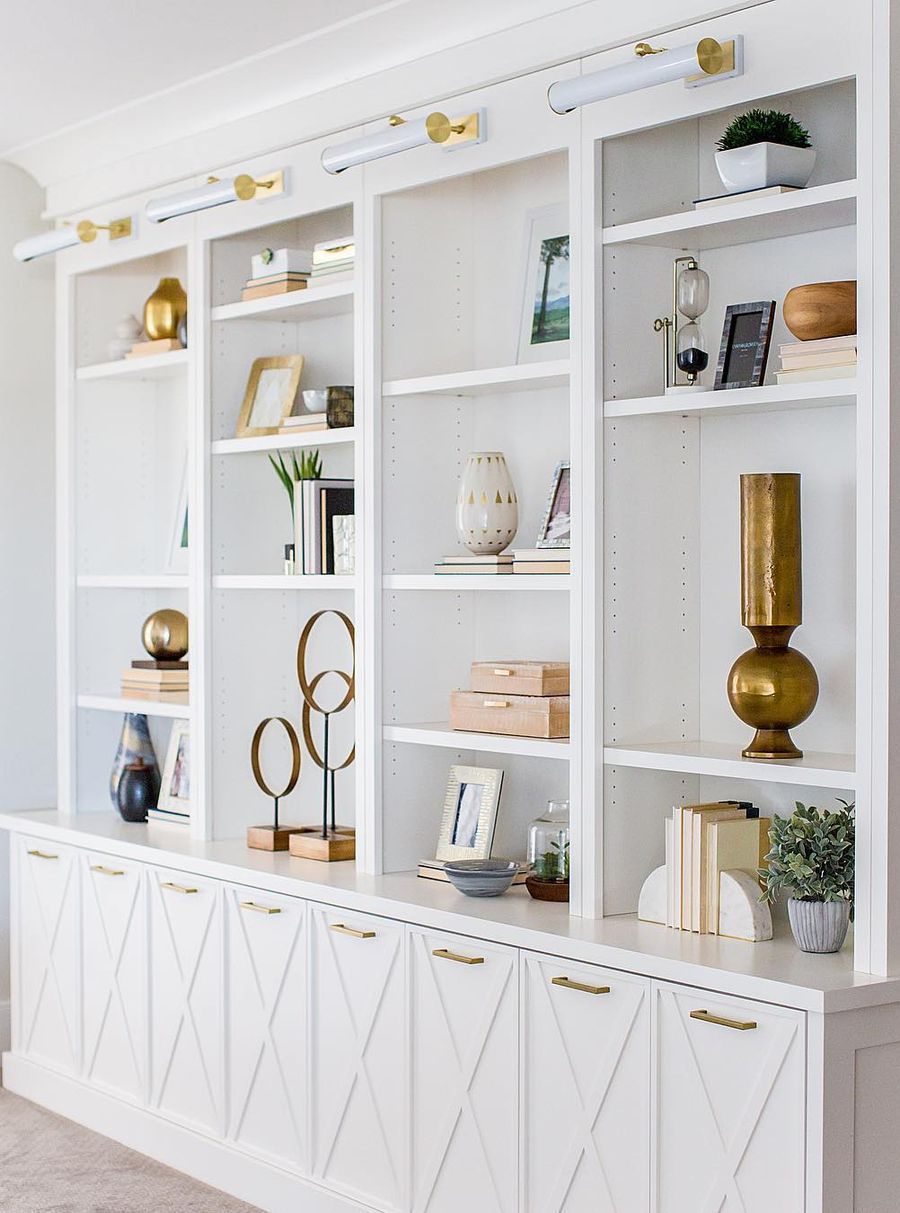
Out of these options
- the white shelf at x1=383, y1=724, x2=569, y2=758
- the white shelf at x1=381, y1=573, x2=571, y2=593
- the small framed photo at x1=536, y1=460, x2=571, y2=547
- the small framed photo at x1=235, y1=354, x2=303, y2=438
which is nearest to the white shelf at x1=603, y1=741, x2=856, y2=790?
the white shelf at x1=383, y1=724, x2=569, y2=758

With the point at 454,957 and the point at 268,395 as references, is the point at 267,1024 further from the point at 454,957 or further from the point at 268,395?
the point at 268,395

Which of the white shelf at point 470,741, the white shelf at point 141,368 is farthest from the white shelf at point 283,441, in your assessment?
the white shelf at point 470,741

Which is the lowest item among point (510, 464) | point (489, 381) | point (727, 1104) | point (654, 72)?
point (727, 1104)

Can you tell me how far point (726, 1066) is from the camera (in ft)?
8.70

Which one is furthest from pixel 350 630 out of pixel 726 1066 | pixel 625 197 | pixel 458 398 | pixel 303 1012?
pixel 726 1066

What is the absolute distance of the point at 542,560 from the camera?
331 cm

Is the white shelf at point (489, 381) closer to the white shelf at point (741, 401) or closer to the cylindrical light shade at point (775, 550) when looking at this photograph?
the white shelf at point (741, 401)

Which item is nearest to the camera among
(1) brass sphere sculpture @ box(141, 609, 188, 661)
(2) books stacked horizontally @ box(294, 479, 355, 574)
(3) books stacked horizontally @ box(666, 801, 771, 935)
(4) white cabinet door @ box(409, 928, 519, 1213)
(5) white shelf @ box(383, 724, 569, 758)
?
(3) books stacked horizontally @ box(666, 801, 771, 935)

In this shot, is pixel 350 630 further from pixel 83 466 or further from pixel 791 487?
pixel 791 487

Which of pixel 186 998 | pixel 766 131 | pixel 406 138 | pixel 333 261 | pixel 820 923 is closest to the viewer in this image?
pixel 820 923

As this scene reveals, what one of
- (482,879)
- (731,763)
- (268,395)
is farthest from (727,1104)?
(268,395)

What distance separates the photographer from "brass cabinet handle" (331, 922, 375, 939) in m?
3.38

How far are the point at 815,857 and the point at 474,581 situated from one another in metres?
1.02

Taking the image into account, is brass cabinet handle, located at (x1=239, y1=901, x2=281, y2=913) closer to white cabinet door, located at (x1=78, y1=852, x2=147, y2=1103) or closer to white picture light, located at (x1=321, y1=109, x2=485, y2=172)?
white cabinet door, located at (x1=78, y1=852, x2=147, y2=1103)
